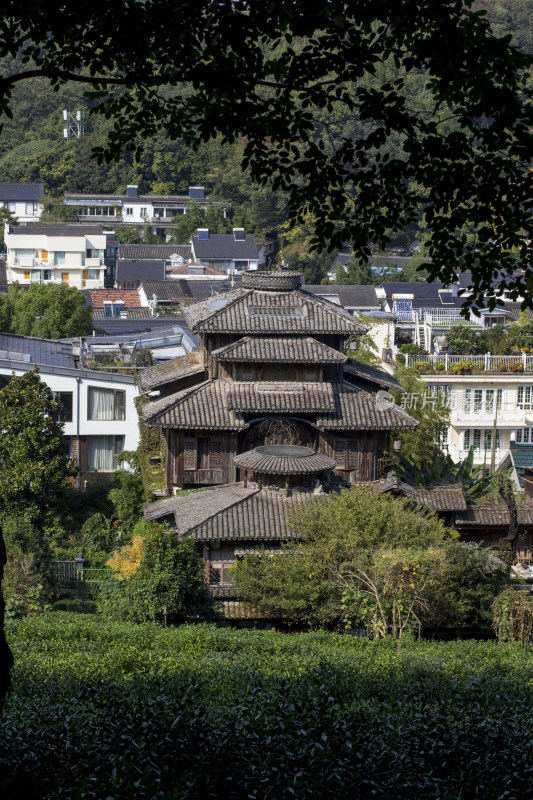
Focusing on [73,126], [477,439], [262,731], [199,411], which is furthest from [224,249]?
[262,731]

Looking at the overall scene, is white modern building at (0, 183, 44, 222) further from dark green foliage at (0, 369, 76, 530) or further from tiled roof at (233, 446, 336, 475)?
tiled roof at (233, 446, 336, 475)

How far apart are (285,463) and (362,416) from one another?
3415mm

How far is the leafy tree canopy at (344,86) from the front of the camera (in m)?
8.41

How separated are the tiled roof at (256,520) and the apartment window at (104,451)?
39.4 ft

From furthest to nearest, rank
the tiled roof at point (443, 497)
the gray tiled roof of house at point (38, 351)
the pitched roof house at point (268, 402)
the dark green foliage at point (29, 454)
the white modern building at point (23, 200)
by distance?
1. the white modern building at point (23, 200)
2. the gray tiled roof of house at point (38, 351)
3. the dark green foliage at point (29, 454)
4. the pitched roof house at point (268, 402)
5. the tiled roof at point (443, 497)

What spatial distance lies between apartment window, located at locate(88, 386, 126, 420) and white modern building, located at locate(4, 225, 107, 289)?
137ft

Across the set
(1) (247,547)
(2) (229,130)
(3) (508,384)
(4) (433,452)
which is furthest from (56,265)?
(2) (229,130)

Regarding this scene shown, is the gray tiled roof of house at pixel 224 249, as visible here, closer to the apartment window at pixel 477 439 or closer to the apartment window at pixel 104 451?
the apartment window at pixel 477 439

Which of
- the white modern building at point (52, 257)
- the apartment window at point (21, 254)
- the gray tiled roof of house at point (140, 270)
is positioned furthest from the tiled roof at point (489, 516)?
the apartment window at point (21, 254)

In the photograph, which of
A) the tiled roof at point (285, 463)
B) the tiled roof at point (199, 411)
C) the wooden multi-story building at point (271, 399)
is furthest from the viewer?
the wooden multi-story building at point (271, 399)

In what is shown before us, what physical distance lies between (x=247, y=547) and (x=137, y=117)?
14680 mm

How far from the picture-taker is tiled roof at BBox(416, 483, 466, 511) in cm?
2497

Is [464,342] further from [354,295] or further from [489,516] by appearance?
[354,295]

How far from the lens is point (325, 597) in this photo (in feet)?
67.9
